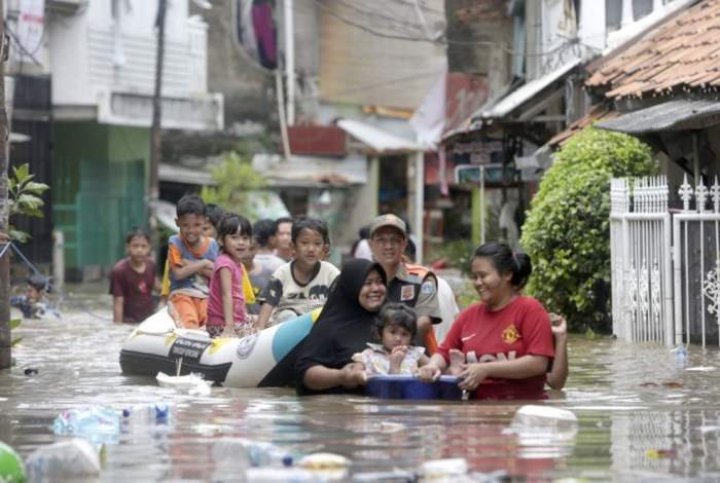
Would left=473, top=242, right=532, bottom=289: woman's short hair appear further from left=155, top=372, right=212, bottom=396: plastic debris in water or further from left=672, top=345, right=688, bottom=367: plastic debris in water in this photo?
left=672, top=345, right=688, bottom=367: plastic debris in water

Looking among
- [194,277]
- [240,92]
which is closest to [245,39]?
[240,92]

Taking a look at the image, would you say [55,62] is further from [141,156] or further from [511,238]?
[511,238]

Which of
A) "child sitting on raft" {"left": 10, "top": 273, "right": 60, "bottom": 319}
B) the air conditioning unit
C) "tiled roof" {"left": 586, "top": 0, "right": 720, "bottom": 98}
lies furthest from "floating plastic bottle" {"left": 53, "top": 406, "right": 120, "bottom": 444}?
the air conditioning unit

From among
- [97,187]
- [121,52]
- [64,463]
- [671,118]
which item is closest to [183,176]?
[97,187]

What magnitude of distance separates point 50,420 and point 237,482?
3.63 m

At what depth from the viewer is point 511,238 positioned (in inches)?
1288

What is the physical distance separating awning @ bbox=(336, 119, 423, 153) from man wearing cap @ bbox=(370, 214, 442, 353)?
38.7 m

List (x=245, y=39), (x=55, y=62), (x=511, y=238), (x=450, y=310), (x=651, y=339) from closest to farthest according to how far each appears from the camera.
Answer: (x=450, y=310) < (x=651, y=339) < (x=511, y=238) < (x=55, y=62) < (x=245, y=39)

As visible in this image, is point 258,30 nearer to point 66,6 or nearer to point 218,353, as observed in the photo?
point 66,6

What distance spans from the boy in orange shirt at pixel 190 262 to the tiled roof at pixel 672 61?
5652mm

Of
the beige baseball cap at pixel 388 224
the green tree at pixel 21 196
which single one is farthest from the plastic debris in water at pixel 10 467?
the green tree at pixel 21 196

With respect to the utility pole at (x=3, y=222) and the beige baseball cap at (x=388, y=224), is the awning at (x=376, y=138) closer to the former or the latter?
the utility pole at (x=3, y=222)

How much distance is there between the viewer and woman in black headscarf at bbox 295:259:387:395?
13.1 m

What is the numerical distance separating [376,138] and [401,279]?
40.1 meters
